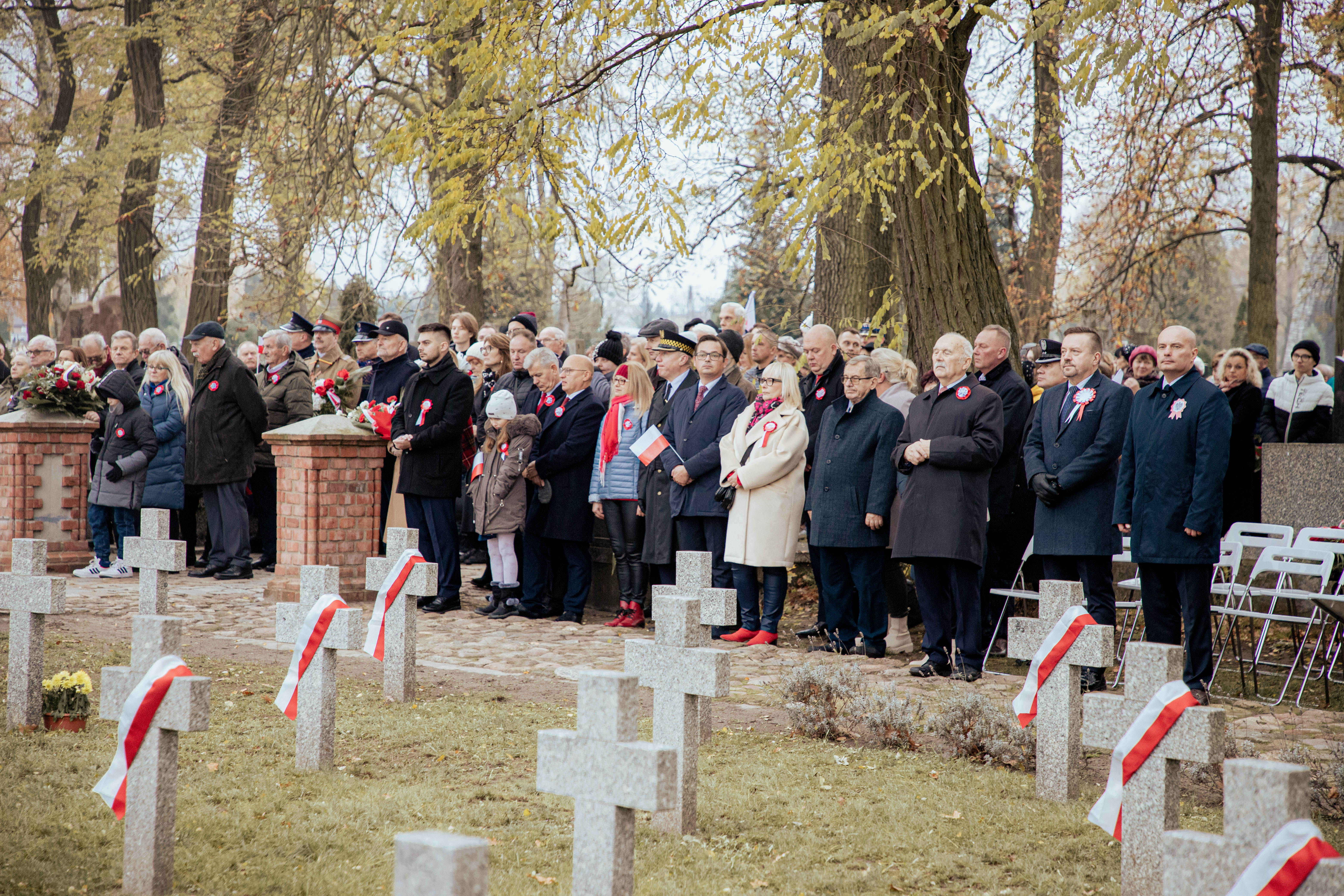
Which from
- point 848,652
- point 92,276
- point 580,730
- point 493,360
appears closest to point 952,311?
point 848,652

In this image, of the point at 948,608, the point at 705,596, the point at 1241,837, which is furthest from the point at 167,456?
the point at 1241,837

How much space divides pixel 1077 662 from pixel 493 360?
7.04 meters

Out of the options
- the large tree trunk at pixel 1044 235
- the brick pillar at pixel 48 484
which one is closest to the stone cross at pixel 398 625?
the brick pillar at pixel 48 484

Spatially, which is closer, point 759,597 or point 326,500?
point 759,597

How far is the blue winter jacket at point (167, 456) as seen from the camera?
11469 millimetres

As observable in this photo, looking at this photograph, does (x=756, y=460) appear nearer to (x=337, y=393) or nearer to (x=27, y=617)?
(x=337, y=393)

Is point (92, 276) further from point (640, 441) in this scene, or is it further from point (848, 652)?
point (848, 652)

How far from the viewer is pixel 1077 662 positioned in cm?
492

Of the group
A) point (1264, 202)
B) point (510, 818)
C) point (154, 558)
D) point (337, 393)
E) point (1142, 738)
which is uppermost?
point (1264, 202)

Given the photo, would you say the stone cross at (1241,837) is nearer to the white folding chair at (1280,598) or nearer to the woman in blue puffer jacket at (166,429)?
the white folding chair at (1280,598)

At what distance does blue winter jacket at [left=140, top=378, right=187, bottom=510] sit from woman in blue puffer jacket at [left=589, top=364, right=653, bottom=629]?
13.7 ft

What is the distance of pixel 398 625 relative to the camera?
6566 millimetres

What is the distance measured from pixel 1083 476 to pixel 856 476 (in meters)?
1.52

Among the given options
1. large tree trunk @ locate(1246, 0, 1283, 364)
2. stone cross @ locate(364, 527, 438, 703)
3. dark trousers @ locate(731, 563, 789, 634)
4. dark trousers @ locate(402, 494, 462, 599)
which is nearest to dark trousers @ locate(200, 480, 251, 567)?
dark trousers @ locate(402, 494, 462, 599)
